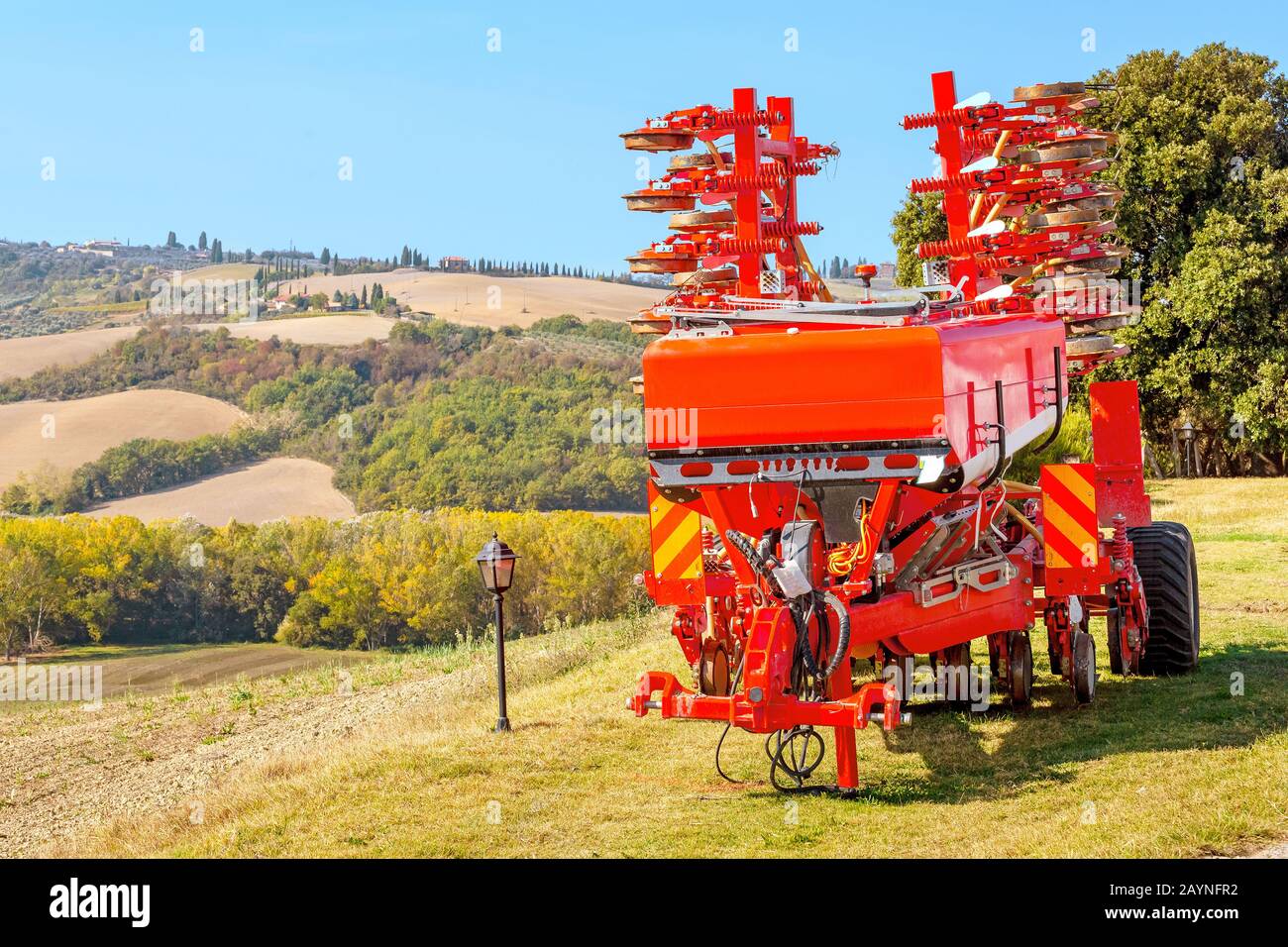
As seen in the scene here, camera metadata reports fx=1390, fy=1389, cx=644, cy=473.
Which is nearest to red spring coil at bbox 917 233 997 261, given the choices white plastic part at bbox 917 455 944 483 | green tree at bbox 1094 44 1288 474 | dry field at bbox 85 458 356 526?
white plastic part at bbox 917 455 944 483

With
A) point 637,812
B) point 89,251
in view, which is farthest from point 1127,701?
point 89,251

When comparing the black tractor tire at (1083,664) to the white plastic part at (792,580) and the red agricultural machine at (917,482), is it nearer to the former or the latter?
the red agricultural machine at (917,482)

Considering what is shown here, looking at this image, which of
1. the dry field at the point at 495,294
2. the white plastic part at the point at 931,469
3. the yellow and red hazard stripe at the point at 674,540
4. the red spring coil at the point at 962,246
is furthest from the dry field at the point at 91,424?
the white plastic part at the point at 931,469

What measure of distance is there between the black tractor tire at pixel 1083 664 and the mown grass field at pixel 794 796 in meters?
0.20

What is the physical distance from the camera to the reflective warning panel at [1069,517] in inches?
427

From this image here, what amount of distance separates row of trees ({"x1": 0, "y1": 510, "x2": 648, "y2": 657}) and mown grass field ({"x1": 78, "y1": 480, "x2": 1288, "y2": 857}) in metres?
40.6

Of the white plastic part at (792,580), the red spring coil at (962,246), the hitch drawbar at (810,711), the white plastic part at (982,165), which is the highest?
the white plastic part at (982,165)

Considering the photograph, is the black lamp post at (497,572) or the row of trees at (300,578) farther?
the row of trees at (300,578)

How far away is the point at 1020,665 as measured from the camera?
36.5 ft

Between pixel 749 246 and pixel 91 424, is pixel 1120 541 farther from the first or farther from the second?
pixel 91 424

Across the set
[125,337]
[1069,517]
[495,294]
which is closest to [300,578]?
[1069,517]

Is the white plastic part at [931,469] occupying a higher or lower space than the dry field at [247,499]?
higher

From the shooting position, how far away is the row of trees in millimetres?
56219

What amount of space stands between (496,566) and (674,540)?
269cm
